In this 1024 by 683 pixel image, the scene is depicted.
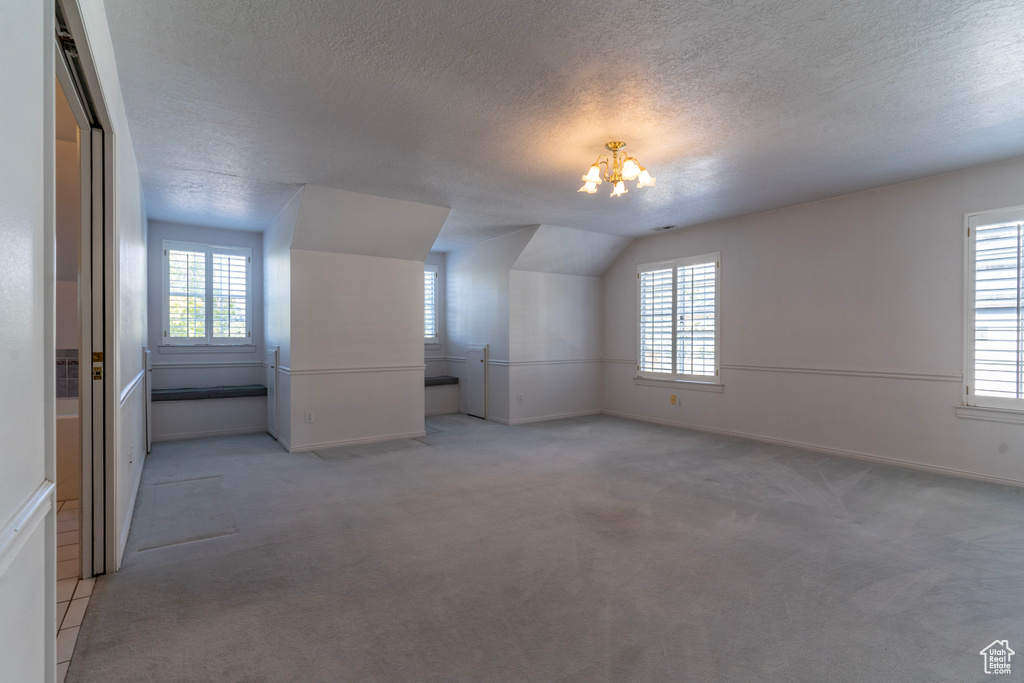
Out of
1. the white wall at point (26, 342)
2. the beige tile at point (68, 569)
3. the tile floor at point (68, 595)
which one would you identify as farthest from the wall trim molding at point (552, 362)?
the white wall at point (26, 342)

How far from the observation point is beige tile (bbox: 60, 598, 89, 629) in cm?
205

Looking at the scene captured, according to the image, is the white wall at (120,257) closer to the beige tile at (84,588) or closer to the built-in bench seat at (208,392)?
the beige tile at (84,588)

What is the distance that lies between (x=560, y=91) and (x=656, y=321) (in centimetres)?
441

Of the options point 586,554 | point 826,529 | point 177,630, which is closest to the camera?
point 177,630

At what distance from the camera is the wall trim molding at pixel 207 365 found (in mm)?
5889

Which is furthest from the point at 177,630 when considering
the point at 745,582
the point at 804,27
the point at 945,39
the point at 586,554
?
the point at 945,39

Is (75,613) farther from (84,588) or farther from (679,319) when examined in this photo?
(679,319)

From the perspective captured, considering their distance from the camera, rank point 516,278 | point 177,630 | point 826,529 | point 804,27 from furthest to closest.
A: point 516,278
point 826,529
point 804,27
point 177,630

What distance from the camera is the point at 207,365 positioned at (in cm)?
614

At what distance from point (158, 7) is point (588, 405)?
21.2 feet

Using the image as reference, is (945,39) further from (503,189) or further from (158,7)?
(158,7)

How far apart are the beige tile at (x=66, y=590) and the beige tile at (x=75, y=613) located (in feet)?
0.18

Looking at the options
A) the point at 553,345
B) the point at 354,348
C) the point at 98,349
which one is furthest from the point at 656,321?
the point at 98,349

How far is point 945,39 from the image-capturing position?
2.31 meters
